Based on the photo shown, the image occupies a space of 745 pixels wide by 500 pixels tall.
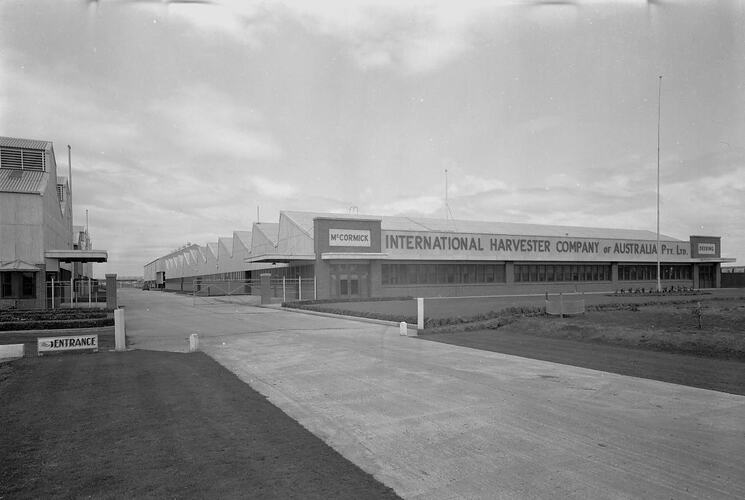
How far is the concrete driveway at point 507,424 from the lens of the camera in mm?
4980

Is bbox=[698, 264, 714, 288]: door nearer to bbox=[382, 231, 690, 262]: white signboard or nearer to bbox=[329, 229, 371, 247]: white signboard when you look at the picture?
bbox=[382, 231, 690, 262]: white signboard

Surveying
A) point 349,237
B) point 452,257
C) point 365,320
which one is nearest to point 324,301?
point 349,237

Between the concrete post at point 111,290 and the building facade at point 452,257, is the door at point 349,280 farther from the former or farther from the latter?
the concrete post at point 111,290

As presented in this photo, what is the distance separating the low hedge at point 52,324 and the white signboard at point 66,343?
703 centimetres

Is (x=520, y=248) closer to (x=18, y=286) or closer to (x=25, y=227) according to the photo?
(x=25, y=227)

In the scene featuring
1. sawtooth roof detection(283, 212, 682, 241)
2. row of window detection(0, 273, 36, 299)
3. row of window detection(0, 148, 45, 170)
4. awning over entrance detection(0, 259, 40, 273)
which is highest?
row of window detection(0, 148, 45, 170)

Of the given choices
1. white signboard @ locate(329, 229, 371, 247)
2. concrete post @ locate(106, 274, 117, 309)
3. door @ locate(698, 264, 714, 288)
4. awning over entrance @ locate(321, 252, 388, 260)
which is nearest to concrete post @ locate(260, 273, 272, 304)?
awning over entrance @ locate(321, 252, 388, 260)

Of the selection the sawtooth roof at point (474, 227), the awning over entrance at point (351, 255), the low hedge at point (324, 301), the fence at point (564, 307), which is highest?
the sawtooth roof at point (474, 227)

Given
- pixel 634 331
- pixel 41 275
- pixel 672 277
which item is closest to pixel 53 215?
pixel 41 275

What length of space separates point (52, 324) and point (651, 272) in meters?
58.1

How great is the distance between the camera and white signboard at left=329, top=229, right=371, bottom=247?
3885 cm

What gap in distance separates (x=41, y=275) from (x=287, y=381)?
2734cm

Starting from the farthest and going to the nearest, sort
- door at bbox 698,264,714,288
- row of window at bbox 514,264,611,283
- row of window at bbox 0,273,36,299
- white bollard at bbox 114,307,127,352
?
1. door at bbox 698,264,714,288
2. row of window at bbox 514,264,611,283
3. row of window at bbox 0,273,36,299
4. white bollard at bbox 114,307,127,352

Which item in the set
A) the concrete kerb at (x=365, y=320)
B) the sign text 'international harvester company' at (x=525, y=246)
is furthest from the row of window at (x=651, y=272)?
the concrete kerb at (x=365, y=320)
